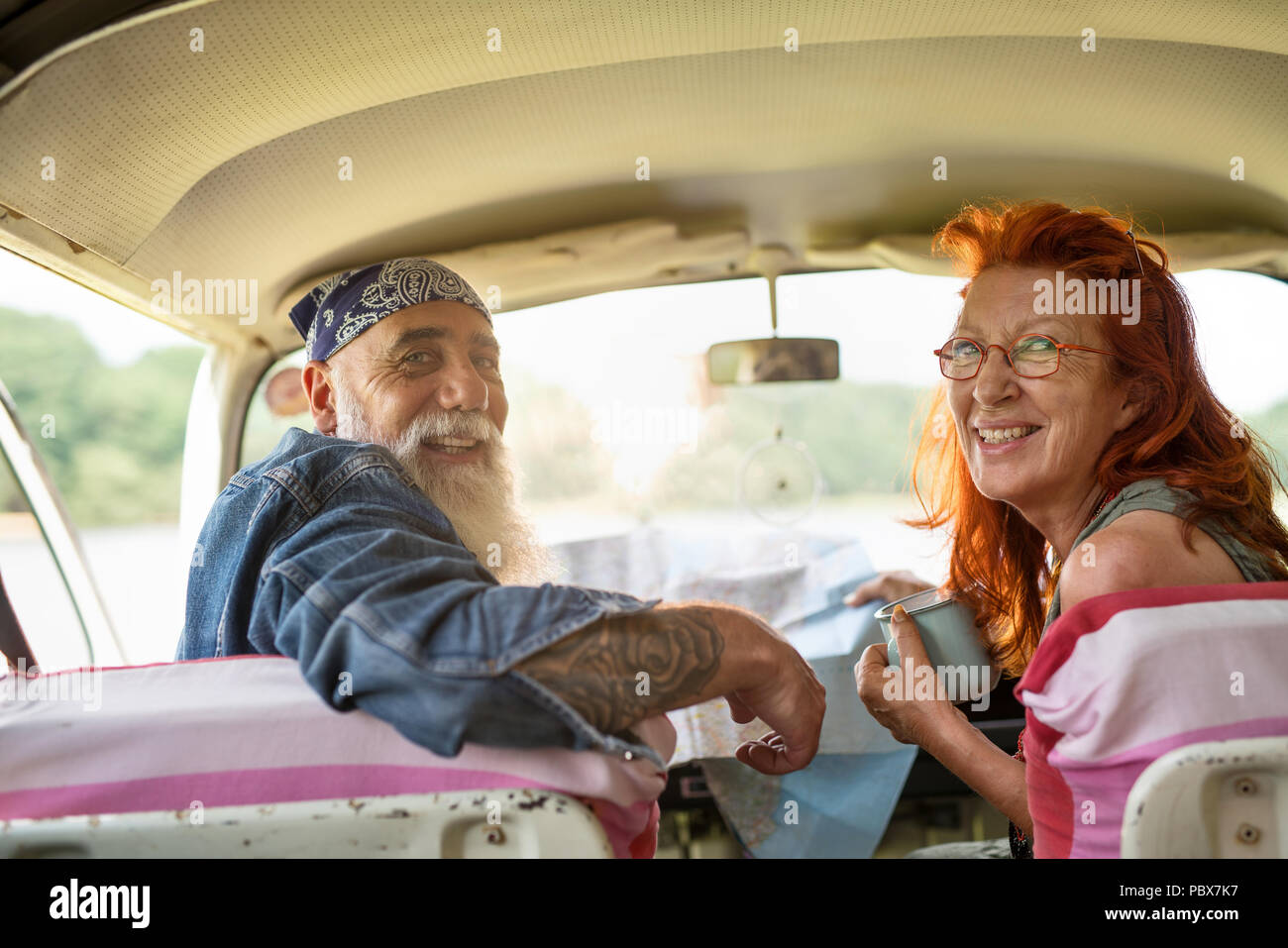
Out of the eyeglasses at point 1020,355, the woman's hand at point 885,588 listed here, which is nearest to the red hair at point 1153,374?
the eyeglasses at point 1020,355

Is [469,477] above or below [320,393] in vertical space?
below

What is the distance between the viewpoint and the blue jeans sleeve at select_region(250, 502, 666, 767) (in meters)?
1.27

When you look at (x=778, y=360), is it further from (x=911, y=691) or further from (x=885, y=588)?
(x=911, y=691)

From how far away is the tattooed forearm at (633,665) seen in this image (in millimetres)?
1311

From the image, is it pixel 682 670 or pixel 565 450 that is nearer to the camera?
pixel 682 670

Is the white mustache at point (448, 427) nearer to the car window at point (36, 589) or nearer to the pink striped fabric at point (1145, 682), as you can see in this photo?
the car window at point (36, 589)

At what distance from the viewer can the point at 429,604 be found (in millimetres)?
1325

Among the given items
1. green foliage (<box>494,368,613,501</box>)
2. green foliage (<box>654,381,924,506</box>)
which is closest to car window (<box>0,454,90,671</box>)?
green foliage (<box>654,381,924,506</box>)

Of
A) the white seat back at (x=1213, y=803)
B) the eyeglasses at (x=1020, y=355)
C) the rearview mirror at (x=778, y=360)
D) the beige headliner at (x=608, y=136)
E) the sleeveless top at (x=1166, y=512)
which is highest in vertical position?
the beige headliner at (x=608, y=136)

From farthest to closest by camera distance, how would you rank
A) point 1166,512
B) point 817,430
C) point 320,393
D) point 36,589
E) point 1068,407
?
point 817,430 → point 36,589 → point 320,393 → point 1068,407 → point 1166,512

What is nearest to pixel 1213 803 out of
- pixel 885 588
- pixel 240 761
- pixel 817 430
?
pixel 240 761

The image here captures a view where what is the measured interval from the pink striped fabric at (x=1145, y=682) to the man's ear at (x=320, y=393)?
1.79 meters

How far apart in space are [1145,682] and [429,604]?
93 centimetres

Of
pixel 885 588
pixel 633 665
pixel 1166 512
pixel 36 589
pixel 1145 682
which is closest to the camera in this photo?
pixel 1145 682
